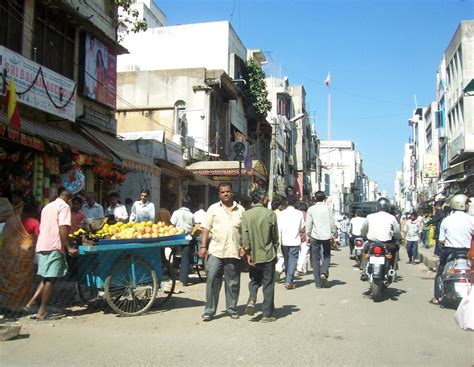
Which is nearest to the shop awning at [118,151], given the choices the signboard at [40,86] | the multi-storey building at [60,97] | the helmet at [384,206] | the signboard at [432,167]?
the multi-storey building at [60,97]

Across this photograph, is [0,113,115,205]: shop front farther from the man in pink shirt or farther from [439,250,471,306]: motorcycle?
[439,250,471,306]: motorcycle

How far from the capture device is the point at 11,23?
1170cm

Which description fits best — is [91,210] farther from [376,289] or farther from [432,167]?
[432,167]

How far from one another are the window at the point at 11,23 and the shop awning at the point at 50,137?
1.90 m

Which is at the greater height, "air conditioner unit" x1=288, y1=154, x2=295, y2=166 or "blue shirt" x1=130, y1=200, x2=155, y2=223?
"air conditioner unit" x1=288, y1=154, x2=295, y2=166

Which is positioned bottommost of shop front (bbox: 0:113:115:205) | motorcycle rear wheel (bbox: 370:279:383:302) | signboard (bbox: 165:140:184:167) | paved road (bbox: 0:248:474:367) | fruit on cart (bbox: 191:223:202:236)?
paved road (bbox: 0:248:474:367)

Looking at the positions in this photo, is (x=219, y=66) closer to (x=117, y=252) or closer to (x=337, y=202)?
(x=117, y=252)

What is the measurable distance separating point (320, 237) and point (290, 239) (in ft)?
2.11

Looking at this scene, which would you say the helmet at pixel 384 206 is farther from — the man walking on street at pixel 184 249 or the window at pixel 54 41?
the window at pixel 54 41

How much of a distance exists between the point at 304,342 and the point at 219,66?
23.4 metres

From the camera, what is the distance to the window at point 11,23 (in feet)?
37.3

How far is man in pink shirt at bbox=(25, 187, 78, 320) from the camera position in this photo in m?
6.75

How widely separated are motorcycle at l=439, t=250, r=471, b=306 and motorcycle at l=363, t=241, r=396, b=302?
93cm

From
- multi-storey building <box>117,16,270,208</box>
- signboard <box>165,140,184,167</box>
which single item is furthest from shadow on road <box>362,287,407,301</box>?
signboard <box>165,140,184,167</box>
